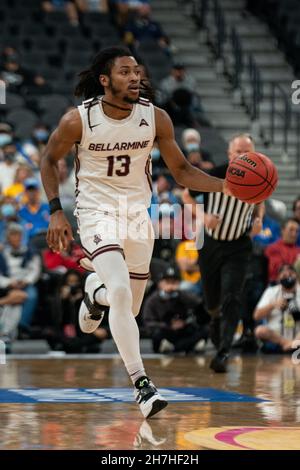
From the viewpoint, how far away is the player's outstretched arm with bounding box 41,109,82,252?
5996mm

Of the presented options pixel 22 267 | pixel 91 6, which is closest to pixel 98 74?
pixel 22 267

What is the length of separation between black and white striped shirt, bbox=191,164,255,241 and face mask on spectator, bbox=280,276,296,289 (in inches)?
87.0

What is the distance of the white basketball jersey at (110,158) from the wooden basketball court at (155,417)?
1.23m

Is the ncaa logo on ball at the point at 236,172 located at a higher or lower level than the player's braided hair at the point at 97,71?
lower

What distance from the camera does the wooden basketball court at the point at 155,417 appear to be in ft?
15.9

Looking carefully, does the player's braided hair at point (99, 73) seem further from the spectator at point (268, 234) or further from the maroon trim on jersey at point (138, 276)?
the spectator at point (268, 234)

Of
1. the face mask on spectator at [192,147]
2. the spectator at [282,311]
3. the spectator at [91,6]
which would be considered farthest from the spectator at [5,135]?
the spectator at [91,6]

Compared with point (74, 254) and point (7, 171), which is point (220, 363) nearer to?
point (74, 254)

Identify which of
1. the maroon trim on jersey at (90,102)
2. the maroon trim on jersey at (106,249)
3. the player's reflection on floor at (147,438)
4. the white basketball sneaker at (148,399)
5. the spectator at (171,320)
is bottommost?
the player's reflection on floor at (147,438)

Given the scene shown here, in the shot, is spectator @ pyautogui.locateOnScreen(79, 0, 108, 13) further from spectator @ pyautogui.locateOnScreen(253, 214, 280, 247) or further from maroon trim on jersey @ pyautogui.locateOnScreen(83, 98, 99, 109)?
maroon trim on jersey @ pyautogui.locateOnScreen(83, 98, 99, 109)

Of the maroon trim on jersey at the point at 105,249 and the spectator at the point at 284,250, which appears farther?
the spectator at the point at 284,250

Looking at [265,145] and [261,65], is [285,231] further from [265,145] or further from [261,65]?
[261,65]

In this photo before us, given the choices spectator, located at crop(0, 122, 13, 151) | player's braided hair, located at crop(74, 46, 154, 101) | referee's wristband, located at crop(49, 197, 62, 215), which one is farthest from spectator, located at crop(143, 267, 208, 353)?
referee's wristband, located at crop(49, 197, 62, 215)

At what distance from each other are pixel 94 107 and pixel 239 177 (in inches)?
37.4
